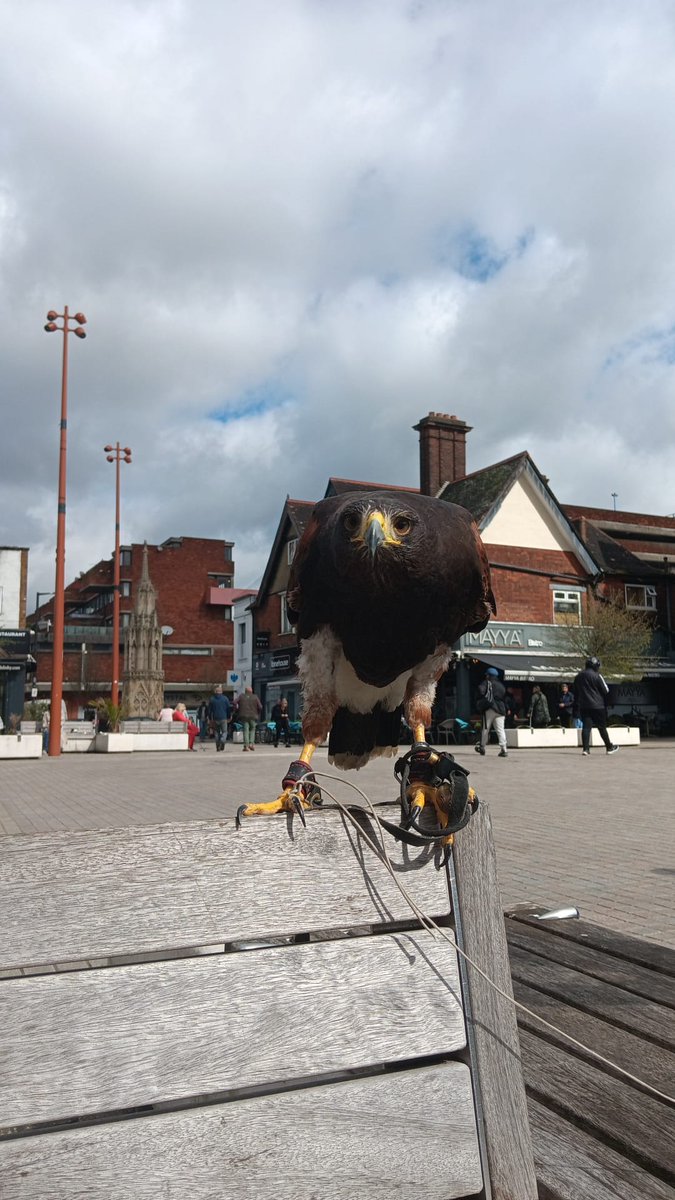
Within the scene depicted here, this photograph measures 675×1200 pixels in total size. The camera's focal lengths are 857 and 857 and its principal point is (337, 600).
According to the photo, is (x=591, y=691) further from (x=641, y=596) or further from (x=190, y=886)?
(x=641, y=596)

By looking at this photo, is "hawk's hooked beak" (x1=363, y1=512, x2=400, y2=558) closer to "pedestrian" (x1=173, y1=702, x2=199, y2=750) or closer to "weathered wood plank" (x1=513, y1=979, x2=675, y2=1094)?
"weathered wood plank" (x1=513, y1=979, x2=675, y2=1094)

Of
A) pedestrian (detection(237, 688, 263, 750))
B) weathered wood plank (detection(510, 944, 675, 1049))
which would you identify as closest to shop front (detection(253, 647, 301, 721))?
pedestrian (detection(237, 688, 263, 750))

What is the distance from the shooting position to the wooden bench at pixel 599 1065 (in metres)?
1.76

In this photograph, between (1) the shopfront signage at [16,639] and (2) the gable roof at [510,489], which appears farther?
(1) the shopfront signage at [16,639]

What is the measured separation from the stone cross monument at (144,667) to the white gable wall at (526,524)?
1359 cm

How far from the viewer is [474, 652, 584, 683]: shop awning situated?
2567 centimetres

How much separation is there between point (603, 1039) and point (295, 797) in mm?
1180

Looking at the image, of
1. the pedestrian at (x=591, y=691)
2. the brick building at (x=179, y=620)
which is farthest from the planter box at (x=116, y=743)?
the brick building at (x=179, y=620)

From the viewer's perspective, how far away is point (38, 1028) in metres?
1.40

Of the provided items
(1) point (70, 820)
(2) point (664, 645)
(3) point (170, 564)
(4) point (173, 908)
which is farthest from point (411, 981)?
(3) point (170, 564)

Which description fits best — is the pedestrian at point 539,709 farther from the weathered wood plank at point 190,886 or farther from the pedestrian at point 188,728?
the weathered wood plank at point 190,886

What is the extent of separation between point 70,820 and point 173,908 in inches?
293

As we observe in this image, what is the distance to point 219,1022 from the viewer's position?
4.99 ft

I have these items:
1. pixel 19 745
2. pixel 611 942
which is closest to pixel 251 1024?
pixel 611 942
